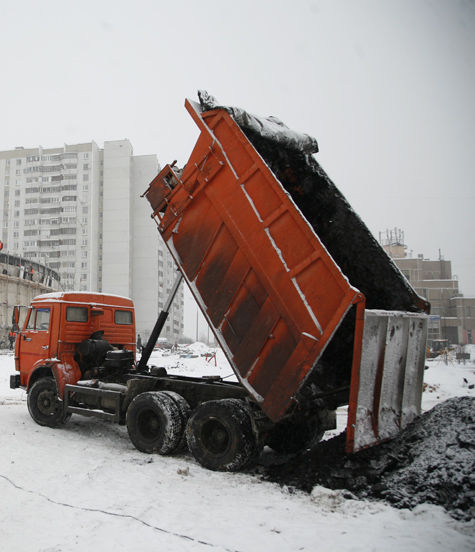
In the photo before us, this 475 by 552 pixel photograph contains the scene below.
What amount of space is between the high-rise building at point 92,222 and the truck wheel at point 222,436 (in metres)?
75.9

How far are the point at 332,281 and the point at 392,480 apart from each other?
2281mm

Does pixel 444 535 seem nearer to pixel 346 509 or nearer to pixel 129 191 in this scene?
pixel 346 509

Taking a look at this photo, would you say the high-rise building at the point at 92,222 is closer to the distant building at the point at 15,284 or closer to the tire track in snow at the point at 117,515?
the distant building at the point at 15,284

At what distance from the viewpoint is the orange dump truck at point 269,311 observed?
203 inches

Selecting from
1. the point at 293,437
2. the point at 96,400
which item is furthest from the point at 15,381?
the point at 293,437

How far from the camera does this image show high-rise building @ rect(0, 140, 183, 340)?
80812mm

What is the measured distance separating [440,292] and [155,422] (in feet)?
255

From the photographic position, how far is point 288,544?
3.77 metres

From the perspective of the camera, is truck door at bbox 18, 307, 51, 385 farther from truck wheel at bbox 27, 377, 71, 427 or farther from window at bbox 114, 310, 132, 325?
window at bbox 114, 310, 132, 325

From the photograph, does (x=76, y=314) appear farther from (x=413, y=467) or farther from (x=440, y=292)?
(x=440, y=292)

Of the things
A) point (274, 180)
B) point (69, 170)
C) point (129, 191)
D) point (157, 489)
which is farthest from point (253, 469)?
point (69, 170)

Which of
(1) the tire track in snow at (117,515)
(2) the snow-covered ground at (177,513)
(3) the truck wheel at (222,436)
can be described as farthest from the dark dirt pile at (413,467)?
(1) the tire track in snow at (117,515)

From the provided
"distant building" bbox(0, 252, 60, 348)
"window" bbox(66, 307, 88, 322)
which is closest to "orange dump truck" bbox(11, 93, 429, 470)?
"window" bbox(66, 307, 88, 322)

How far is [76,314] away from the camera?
8992 millimetres
